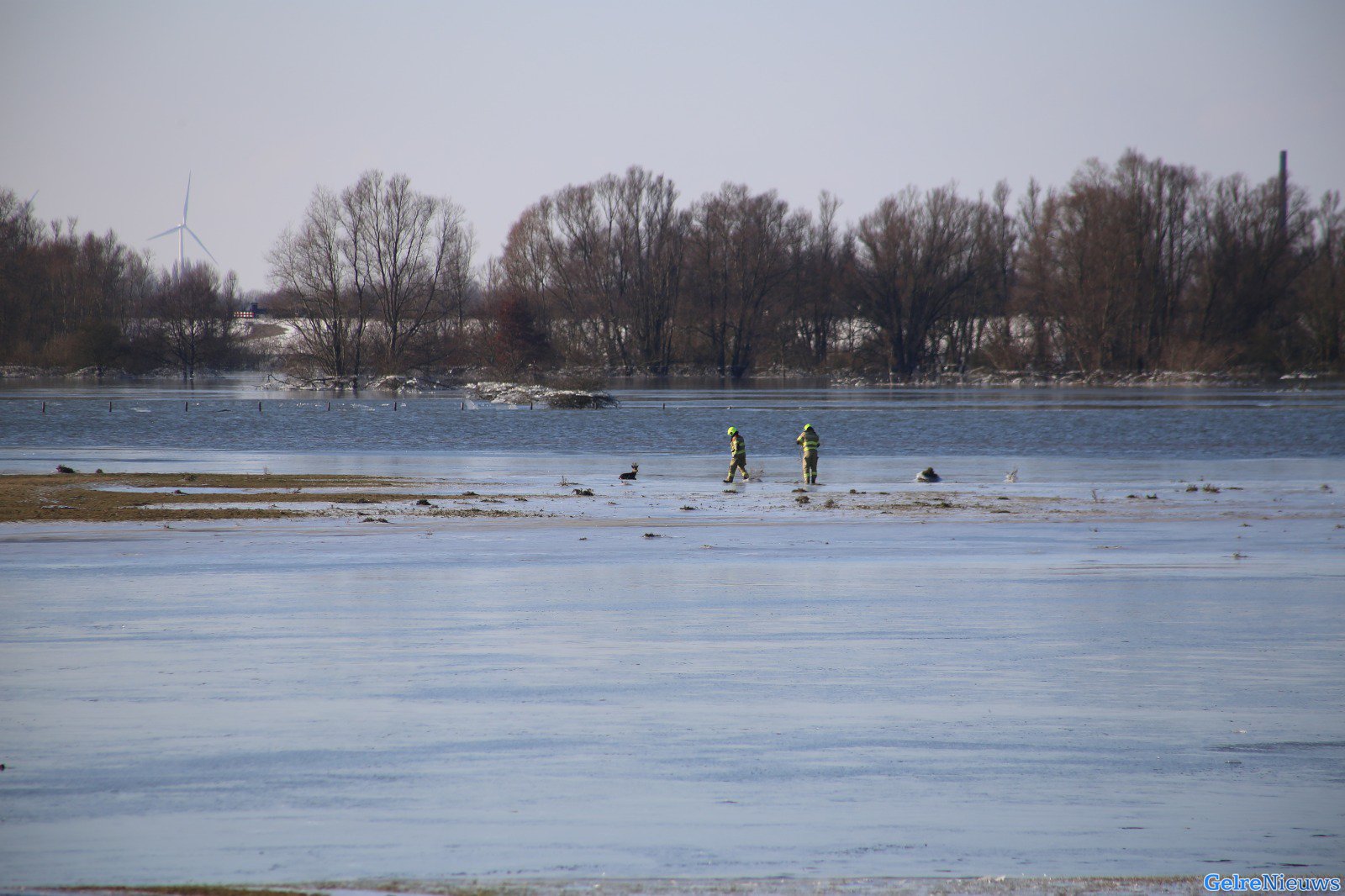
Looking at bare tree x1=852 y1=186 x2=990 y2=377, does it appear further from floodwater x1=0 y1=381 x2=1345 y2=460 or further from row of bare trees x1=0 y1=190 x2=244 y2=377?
row of bare trees x1=0 y1=190 x2=244 y2=377

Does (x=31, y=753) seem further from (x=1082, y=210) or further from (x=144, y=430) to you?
(x=1082, y=210)

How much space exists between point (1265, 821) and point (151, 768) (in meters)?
5.24

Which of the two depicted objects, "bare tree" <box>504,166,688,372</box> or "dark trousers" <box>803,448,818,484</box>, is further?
"bare tree" <box>504,166,688,372</box>

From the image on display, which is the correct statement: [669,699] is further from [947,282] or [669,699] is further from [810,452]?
[947,282]

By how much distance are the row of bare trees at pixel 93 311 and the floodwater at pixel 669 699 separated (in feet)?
312

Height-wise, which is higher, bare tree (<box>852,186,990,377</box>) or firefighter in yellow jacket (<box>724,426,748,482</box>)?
bare tree (<box>852,186,990,377</box>)

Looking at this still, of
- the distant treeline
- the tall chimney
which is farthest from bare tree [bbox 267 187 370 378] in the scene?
the tall chimney

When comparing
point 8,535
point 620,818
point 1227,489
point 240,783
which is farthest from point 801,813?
point 1227,489

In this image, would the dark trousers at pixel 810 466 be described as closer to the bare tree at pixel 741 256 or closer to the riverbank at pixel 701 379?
the riverbank at pixel 701 379

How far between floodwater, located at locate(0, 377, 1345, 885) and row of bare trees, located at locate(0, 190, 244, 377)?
3740 inches

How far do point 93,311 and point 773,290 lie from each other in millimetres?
59619

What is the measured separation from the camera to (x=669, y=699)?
25.4 ft

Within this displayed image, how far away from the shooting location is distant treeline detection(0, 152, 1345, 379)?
84.5 metres

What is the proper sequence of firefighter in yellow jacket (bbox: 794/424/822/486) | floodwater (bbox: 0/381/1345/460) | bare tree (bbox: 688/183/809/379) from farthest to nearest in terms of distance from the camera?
1. bare tree (bbox: 688/183/809/379)
2. floodwater (bbox: 0/381/1345/460)
3. firefighter in yellow jacket (bbox: 794/424/822/486)
